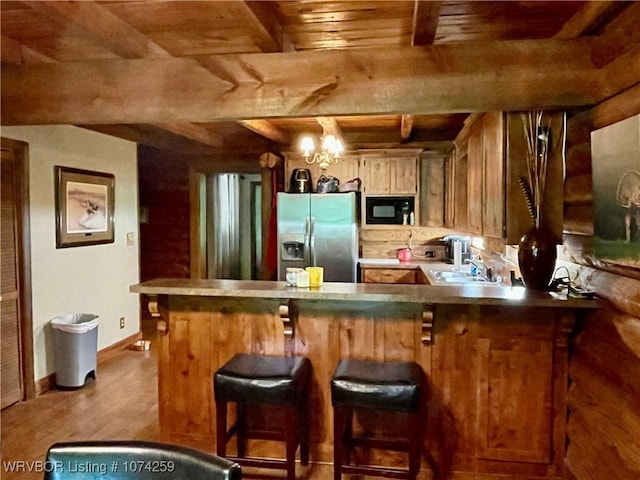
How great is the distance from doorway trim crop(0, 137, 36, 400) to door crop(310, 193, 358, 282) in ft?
8.95

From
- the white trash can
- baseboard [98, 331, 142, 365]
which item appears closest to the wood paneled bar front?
the white trash can

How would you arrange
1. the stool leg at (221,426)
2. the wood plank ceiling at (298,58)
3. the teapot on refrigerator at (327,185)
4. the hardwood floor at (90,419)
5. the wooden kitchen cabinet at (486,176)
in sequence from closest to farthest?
the wood plank ceiling at (298,58), the stool leg at (221,426), the hardwood floor at (90,419), the wooden kitchen cabinet at (486,176), the teapot on refrigerator at (327,185)

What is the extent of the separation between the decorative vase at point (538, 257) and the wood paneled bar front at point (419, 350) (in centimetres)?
11

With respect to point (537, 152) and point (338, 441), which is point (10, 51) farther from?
point (537, 152)

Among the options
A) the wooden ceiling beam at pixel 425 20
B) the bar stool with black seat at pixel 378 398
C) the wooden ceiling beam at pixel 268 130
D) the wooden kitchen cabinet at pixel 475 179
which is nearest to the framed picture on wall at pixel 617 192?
the wooden ceiling beam at pixel 425 20

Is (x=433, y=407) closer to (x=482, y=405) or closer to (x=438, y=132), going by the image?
(x=482, y=405)

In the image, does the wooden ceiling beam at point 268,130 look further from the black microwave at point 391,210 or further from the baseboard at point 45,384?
the baseboard at point 45,384

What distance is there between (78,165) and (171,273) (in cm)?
261

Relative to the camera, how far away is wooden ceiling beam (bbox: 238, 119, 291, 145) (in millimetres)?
4514

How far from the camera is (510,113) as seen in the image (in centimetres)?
282

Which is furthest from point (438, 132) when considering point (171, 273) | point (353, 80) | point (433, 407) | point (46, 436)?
point (46, 436)

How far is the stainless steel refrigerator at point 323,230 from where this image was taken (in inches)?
211

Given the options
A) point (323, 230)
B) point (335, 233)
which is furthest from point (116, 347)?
point (335, 233)

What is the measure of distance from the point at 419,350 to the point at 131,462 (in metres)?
1.91
